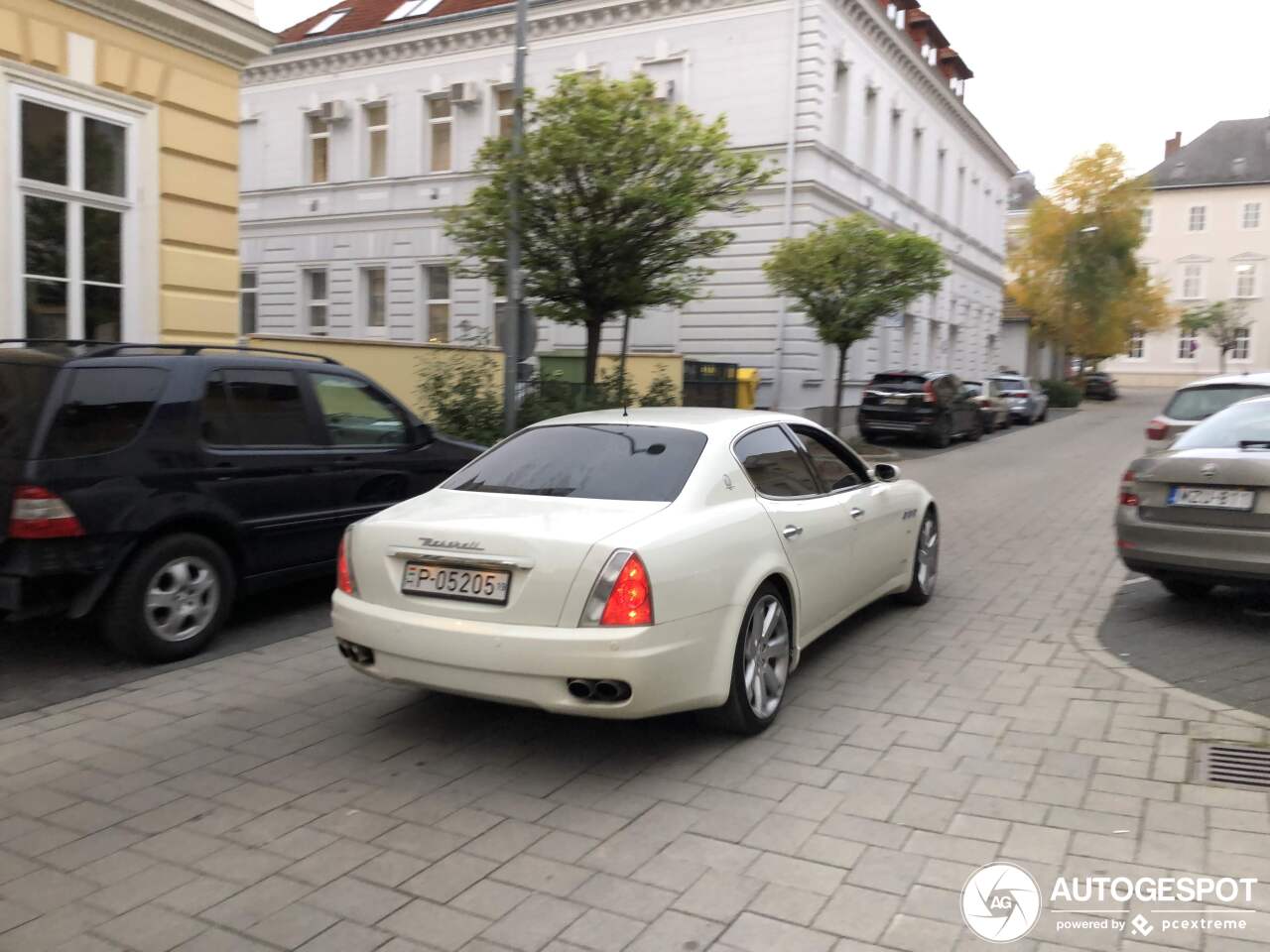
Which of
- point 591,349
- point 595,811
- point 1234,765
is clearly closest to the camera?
point 595,811

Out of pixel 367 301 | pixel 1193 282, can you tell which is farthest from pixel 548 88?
pixel 1193 282

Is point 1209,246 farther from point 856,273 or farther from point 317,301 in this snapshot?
point 856,273

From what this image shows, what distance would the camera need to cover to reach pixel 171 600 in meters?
5.96

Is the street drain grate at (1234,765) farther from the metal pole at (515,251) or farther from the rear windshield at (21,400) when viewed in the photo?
the metal pole at (515,251)

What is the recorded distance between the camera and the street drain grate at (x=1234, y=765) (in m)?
4.32

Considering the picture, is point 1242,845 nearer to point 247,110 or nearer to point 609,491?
point 609,491

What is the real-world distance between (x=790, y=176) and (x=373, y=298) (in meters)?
12.7

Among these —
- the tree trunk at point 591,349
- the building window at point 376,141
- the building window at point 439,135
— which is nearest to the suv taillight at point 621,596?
the tree trunk at point 591,349

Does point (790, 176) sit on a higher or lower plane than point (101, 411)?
higher

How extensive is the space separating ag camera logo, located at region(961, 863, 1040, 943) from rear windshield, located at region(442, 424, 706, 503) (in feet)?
6.52

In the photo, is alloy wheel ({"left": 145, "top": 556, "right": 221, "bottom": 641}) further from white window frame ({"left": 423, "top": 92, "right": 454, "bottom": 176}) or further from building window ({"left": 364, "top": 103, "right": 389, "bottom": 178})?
building window ({"left": 364, "top": 103, "right": 389, "bottom": 178})

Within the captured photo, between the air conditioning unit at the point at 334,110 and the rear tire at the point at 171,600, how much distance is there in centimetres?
2597

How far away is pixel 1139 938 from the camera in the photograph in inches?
123

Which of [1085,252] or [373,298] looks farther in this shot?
[1085,252]
